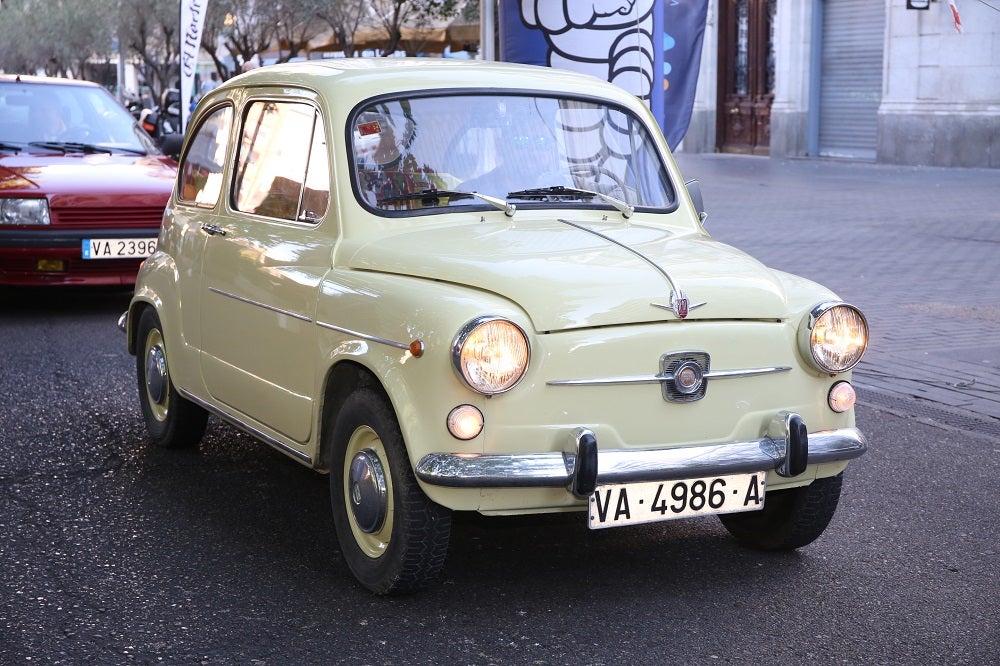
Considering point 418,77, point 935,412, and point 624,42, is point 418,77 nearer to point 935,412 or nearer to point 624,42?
point 935,412

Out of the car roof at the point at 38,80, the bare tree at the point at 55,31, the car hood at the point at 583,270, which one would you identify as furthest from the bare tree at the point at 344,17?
the car hood at the point at 583,270

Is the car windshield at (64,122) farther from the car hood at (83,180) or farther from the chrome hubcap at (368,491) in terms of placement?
the chrome hubcap at (368,491)

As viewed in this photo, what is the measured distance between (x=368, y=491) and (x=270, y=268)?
1033 mm

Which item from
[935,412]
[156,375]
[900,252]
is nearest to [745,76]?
[900,252]

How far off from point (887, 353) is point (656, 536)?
4.02 meters

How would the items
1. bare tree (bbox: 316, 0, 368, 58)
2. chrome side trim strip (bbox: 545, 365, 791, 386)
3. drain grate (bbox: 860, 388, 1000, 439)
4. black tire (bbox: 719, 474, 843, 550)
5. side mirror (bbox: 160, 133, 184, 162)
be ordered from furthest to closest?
bare tree (bbox: 316, 0, 368, 58) → side mirror (bbox: 160, 133, 184, 162) → drain grate (bbox: 860, 388, 1000, 439) → black tire (bbox: 719, 474, 843, 550) → chrome side trim strip (bbox: 545, 365, 791, 386)

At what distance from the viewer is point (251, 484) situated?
217 inches

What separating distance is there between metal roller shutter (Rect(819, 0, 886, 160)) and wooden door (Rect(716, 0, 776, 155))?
1688 mm

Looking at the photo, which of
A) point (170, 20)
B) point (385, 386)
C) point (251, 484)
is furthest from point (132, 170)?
point (170, 20)

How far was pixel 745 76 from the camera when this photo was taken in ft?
102

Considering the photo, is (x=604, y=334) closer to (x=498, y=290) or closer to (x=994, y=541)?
(x=498, y=290)

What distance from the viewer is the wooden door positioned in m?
30.2

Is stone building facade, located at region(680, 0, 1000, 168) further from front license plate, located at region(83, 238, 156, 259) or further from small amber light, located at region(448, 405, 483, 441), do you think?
small amber light, located at region(448, 405, 483, 441)

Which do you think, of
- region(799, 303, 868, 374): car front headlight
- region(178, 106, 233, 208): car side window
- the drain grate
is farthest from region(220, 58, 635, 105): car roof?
the drain grate
